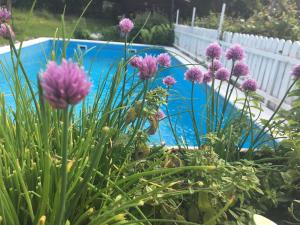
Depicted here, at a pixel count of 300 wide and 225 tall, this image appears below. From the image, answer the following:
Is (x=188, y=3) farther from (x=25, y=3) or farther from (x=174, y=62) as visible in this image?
(x=174, y=62)

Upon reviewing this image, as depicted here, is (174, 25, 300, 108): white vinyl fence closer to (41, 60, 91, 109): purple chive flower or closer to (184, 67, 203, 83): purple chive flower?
(184, 67, 203, 83): purple chive flower

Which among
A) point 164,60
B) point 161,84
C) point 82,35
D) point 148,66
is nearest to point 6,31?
point 148,66

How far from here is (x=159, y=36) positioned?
1335 centimetres

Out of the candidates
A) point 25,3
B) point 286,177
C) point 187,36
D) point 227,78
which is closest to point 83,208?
point 286,177

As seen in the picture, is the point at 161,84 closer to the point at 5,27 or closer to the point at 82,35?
the point at 5,27

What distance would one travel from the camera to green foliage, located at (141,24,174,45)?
43.5 feet

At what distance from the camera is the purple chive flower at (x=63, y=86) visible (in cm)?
47

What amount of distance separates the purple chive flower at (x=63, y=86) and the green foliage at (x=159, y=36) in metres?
13.1

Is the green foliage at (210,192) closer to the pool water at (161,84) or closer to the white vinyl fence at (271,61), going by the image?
the pool water at (161,84)

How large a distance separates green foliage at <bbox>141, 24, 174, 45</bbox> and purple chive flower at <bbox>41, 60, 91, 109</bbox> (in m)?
13.1

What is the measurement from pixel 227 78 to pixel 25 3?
2206 cm

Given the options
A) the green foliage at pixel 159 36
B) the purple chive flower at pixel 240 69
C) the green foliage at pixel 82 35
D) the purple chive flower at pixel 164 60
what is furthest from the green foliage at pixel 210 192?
the green foliage at pixel 82 35

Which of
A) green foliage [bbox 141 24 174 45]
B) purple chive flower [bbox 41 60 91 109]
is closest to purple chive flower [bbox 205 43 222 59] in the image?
purple chive flower [bbox 41 60 91 109]

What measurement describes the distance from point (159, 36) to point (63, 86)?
13275 millimetres
